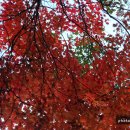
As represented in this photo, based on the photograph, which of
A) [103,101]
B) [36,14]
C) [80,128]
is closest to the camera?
[36,14]

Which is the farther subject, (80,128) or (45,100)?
(80,128)

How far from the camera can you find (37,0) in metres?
3.39

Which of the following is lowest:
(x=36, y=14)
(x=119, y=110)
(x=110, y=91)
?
(x=36, y=14)

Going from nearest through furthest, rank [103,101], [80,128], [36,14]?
[36,14]
[103,101]
[80,128]

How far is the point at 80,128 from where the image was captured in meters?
8.98

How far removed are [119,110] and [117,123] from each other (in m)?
0.49

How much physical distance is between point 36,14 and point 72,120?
246 inches

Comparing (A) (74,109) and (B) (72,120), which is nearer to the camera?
(A) (74,109)

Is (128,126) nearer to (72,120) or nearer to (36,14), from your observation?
(72,120)

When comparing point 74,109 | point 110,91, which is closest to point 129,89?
point 110,91

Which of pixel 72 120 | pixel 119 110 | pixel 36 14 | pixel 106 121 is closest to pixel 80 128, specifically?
pixel 72 120

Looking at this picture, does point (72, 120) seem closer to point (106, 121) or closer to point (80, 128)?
point (80, 128)

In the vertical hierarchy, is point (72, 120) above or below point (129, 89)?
below

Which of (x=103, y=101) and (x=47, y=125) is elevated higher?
(x=103, y=101)
